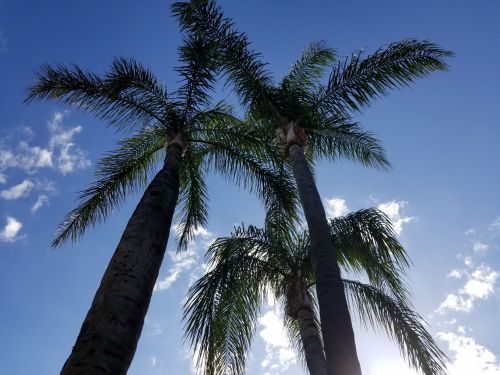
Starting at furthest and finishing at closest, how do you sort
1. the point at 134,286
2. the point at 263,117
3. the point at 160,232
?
the point at 263,117, the point at 160,232, the point at 134,286

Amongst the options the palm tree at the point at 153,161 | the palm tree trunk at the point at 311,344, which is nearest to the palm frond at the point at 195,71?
the palm tree at the point at 153,161

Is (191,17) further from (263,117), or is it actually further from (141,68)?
(263,117)

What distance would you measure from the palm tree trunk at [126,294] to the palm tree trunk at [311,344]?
4.74 metres

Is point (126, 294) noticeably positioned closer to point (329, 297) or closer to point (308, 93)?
point (329, 297)

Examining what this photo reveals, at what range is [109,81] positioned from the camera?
32.9 feet

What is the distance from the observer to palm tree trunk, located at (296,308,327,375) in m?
9.07

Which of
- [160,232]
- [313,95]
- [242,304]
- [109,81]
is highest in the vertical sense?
[313,95]

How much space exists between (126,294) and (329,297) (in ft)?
9.74

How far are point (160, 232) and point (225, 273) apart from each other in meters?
3.98

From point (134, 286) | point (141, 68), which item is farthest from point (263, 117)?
point (134, 286)

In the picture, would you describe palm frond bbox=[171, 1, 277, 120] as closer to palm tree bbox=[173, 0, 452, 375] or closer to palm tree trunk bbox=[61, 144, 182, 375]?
palm tree bbox=[173, 0, 452, 375]

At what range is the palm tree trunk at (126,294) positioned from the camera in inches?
166

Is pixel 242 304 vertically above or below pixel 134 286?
above

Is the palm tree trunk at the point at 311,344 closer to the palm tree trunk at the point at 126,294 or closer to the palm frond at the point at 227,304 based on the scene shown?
the palm frond at the point at 227,304
